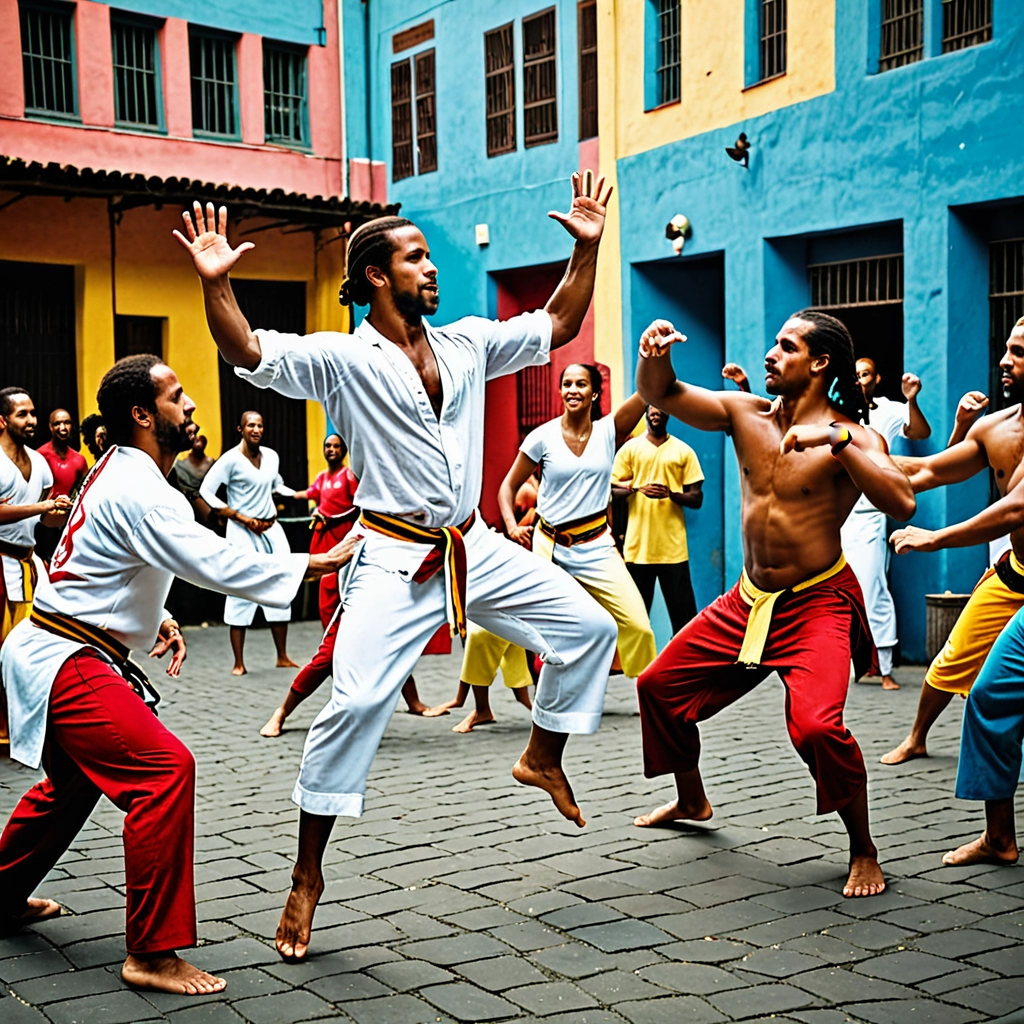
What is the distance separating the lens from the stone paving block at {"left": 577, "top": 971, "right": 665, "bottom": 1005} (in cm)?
425

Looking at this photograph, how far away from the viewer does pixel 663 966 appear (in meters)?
4.49

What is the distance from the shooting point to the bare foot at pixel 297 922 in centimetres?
460

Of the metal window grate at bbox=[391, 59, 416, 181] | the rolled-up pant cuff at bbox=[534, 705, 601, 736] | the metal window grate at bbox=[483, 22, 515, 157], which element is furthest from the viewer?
the metal window grate at bbox=[391, 59, 416, 181]

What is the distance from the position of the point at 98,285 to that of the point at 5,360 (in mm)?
1293

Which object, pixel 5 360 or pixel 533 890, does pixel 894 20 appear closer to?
pixel 533 890

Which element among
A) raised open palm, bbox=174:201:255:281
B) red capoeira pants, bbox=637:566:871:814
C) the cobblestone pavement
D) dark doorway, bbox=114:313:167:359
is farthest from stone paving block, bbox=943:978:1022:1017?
dark doorway, bbox=114:313:167:359

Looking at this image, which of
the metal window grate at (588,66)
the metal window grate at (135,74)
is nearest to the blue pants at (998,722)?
the metal window grate at (588,66)

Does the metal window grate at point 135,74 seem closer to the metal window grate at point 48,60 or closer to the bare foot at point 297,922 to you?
the metal window grate at point 48,60

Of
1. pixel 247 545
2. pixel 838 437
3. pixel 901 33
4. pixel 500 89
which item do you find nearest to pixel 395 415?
pixel 838 437

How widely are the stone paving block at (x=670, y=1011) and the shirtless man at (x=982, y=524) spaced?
1.85 meters

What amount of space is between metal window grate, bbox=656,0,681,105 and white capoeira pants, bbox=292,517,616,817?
30.9 feet

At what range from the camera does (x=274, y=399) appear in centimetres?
1719

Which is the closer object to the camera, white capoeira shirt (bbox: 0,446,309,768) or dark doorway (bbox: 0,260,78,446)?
white capoeira shirt (bbox: 0,446,309,768)

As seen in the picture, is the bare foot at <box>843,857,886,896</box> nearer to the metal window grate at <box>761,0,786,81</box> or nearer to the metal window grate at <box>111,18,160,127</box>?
the metal window grate at <box>761,0,786,81</box>
